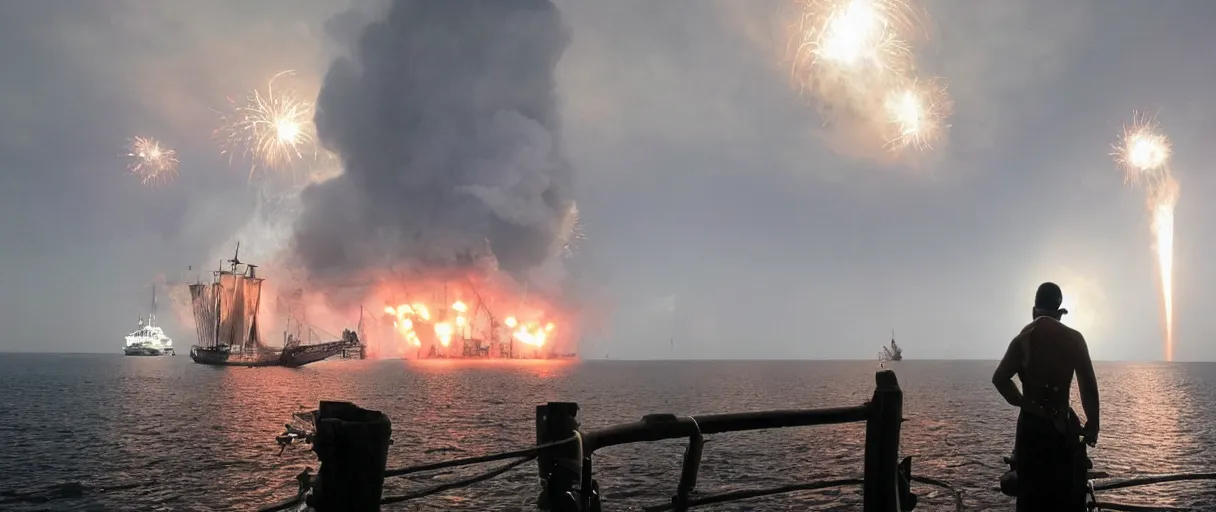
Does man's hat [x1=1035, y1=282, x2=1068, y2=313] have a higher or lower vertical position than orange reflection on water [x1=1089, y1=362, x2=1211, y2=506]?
higher

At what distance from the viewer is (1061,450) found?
5.57 metres

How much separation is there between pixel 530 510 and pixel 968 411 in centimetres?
7029

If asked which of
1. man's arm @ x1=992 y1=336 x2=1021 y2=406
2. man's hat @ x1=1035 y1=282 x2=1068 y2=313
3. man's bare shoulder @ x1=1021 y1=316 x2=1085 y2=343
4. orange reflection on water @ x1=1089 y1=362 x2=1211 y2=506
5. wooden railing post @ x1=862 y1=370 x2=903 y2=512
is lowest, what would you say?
orange reflection on water @ x1=1089 y1=362 x2=1211 y2=506

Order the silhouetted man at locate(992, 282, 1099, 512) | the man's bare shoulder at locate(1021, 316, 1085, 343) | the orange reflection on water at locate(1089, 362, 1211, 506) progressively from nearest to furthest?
the silhouetted man at locate(992, 282, 1099, 512)
the man's bare shoulder at locate(1021, 316, 1085, 343)
the orange reflection on water at locate(1089, 362, 1211, 506)

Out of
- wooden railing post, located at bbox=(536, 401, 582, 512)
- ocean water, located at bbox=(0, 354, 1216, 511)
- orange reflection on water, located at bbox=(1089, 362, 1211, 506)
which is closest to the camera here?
wooden railing post, located at bbox=(536, 401, 582, 512)

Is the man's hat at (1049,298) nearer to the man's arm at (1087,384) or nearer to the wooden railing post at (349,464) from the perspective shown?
the man's arm at (1087,384)

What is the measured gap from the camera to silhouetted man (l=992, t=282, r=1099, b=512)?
5539 mm

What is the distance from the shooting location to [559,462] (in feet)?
12.5

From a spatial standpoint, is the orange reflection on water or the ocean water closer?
the ocean water

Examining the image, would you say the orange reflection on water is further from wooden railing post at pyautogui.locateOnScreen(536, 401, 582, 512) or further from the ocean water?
wooden railing post at pyautogui.locateOnScreen(536, 401, 582, 512)

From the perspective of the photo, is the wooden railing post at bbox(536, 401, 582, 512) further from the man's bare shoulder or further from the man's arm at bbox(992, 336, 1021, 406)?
the man's bare shoulder

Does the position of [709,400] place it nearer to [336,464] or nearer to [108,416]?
[108,416]

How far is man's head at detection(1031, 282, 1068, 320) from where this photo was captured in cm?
604

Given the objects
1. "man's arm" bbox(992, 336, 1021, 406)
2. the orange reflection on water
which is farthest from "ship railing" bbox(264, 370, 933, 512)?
the orange reflection on water
